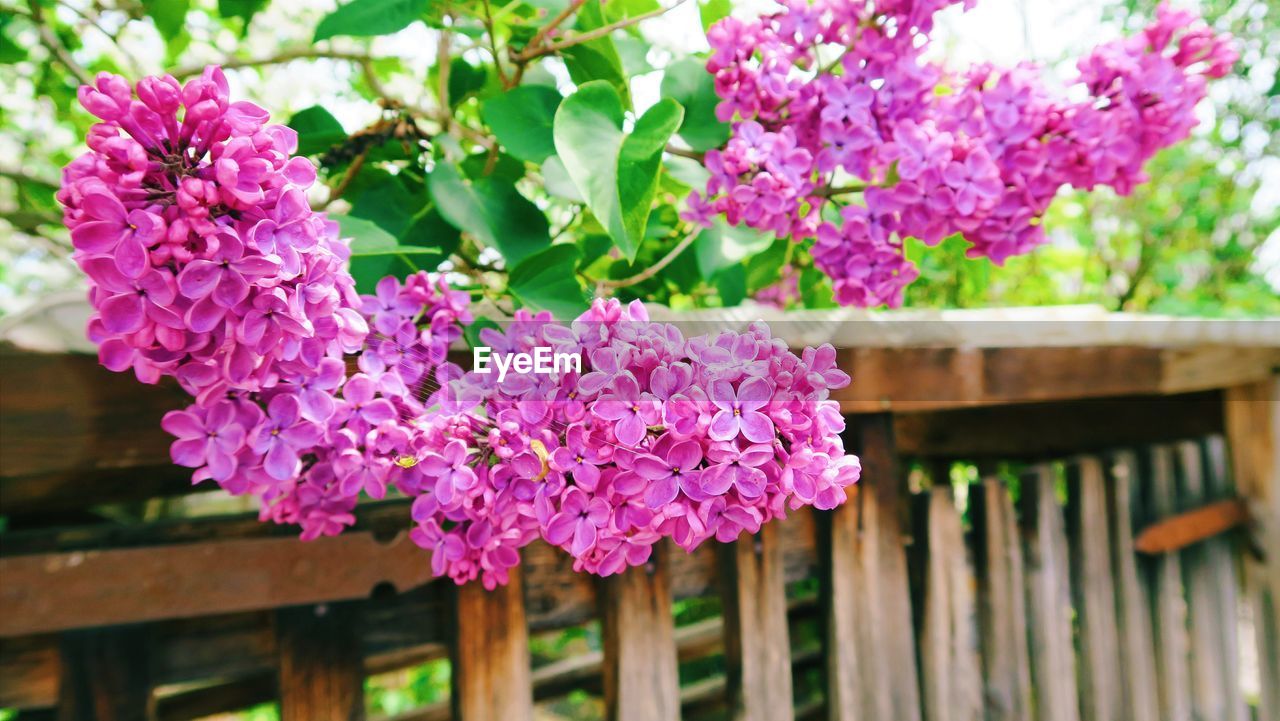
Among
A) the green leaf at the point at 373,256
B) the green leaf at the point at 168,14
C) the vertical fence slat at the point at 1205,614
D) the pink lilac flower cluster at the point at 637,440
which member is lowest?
the vertical fence slat at the point at 1205,614

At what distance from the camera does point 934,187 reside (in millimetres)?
699

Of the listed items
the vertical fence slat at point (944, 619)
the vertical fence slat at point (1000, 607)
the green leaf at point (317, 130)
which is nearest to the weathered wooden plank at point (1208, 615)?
the vertical fence slat at point (1000, 607)

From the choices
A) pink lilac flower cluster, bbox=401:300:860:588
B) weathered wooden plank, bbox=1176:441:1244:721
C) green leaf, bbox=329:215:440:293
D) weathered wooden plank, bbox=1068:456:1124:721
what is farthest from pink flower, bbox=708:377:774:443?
weathered wooden plank, bbox=1176:441:1244:721

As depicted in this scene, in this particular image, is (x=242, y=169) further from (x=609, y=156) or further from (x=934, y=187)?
(x=934, y=187)

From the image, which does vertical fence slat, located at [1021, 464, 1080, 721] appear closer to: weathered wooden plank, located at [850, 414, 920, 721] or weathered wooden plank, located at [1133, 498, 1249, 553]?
weathered wooden plank, located at [1133, 498, 1249, 553]

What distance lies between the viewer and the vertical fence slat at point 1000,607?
1.37 m

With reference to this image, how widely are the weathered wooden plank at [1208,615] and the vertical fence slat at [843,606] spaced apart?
1129 millimetres

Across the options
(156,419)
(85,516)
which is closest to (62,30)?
(85,516)

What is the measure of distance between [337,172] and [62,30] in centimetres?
114

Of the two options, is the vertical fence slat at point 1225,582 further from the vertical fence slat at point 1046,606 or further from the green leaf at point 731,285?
the green leaf at point 731,285

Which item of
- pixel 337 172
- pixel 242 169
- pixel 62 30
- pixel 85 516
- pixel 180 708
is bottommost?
pixel 180 708

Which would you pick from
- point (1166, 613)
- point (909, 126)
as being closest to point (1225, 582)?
point (1166, 613)

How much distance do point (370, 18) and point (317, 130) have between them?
0.15m

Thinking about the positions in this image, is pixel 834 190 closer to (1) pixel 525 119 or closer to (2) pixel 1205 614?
(1) pixel 525 119
